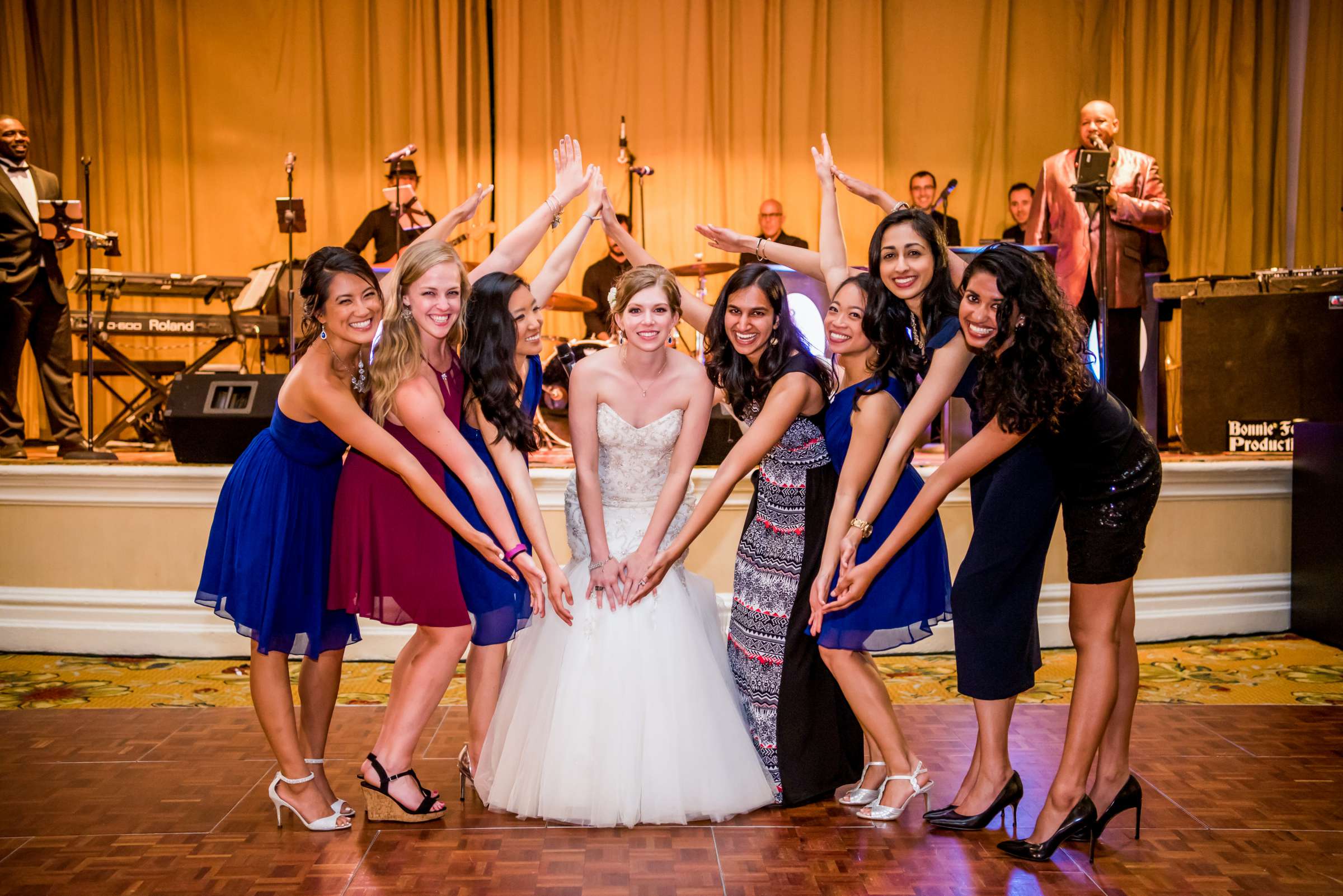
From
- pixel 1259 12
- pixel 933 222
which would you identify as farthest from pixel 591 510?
pixel 1259 12

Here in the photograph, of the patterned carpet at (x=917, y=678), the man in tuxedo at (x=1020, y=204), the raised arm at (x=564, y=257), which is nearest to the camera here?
the raised arm at (x=564, y=257)

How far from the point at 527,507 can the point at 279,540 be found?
0.66m

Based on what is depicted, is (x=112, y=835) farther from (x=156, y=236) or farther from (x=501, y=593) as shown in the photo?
(x=156, y=236)

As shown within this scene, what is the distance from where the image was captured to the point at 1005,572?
8.79 ft

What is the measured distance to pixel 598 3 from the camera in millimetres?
9344

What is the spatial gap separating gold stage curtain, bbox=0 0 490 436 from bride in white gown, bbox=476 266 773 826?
677 cm

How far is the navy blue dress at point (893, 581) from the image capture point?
2898 mm

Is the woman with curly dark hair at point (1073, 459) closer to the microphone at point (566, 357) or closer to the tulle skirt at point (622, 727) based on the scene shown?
the tulle skirt at point (622, 727)

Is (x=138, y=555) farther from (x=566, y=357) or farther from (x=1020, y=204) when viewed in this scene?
(x=1020, y=204)

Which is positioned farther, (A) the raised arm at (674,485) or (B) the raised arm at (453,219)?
(B) the raised arm at (453,219)

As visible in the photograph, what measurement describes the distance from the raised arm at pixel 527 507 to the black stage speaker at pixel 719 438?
233 cm

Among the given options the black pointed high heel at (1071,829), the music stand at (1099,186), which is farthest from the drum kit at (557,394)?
the black pointed high heel at (1071,829)

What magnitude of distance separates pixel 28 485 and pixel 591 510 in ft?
10.1

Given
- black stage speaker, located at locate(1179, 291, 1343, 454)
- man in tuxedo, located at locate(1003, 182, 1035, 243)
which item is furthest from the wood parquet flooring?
man in tuxedo, located at locate(1003, 182, 1035, 243)
